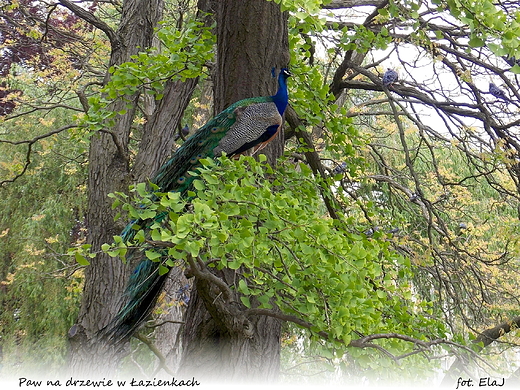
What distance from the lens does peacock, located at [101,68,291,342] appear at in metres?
2.45

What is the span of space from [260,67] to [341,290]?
1633mm

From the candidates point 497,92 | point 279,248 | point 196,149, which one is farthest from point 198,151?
point 497,92

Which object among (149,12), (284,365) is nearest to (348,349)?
(149,12)

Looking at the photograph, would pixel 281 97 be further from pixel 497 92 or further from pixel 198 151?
pixel 497 92

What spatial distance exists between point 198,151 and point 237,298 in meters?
0.83

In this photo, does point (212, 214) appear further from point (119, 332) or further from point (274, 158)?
point (274, 158)

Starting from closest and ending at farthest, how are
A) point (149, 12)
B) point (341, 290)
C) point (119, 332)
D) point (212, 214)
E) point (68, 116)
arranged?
point (212, 214), point (341, 290), point (119, 332), point (149, 12), point (68, 116)

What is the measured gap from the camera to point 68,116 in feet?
26.7

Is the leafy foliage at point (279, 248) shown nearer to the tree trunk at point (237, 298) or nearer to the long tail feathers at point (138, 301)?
the tree trunk at point (237, 298)

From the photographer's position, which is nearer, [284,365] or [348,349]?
[348,349]

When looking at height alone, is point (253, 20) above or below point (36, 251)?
above

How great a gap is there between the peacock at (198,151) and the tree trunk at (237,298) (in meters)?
0.20

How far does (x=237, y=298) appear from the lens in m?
2.37

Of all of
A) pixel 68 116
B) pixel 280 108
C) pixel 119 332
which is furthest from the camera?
pixel 68 116
